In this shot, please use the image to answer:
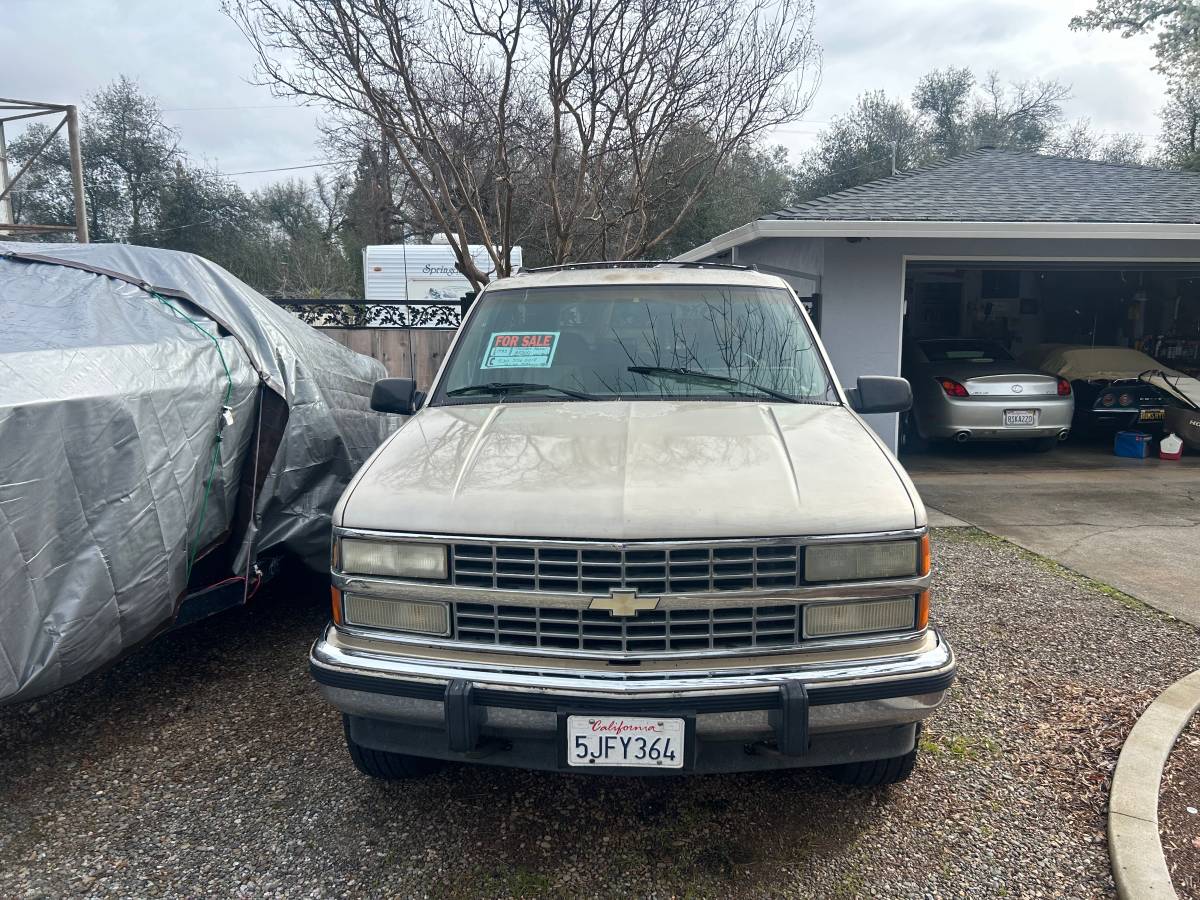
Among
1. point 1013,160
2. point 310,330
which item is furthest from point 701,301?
point 1013,160

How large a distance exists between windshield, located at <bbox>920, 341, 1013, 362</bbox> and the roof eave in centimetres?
254

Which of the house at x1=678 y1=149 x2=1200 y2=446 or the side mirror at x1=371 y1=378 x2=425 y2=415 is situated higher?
the house at x1=678 y1=149 x2=1200 y2=446

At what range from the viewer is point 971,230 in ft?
27.6

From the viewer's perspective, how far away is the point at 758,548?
8.18 ft

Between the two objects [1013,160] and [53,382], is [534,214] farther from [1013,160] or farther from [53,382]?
[53,382]

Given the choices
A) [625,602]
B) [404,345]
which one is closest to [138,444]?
[625,602]

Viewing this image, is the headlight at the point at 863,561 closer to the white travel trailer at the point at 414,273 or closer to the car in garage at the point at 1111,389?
the car in garage at the point at 1111,389

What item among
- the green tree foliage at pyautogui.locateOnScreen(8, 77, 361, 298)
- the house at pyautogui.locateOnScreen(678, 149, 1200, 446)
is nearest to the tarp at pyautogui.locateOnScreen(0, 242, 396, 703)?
the house at pyautogui.locateOnScreen(678, 149, 1200, 446)

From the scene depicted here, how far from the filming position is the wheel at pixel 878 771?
2930 mm

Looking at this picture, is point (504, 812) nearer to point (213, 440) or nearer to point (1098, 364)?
point (213, 440)

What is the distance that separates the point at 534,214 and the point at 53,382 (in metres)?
8.65

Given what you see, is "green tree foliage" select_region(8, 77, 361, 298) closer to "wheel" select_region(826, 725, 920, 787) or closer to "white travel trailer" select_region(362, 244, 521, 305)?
"white travel trailer" select_region(362, 244, 521, 305)

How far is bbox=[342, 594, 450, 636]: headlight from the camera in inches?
102

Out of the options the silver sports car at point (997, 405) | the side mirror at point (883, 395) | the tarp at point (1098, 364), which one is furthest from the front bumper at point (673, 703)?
the tarp at point (1098, 364)
